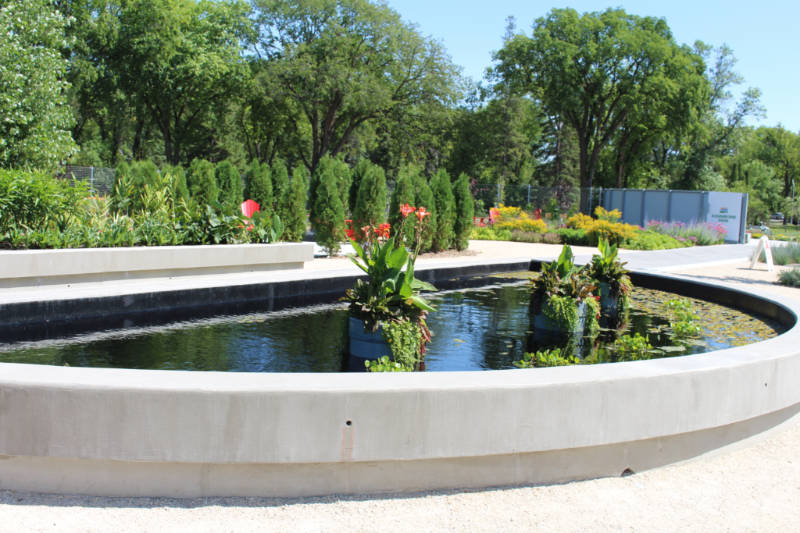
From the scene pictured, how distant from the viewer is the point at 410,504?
121 inches

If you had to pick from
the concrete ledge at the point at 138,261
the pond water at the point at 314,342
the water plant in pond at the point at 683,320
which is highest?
the concrete ledge at the point at 138,261

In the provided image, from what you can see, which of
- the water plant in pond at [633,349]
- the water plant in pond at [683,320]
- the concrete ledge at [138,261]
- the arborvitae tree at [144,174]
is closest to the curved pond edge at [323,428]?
the water plant in pond at [633,349]

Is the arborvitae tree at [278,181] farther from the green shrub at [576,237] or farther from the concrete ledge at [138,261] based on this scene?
the green shrub at [576,237]

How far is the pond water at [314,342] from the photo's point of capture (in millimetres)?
5117

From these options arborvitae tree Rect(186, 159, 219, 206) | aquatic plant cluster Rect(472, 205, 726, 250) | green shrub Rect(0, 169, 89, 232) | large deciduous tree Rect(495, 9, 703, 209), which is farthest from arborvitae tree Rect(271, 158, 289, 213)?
large deciduous tree Rect(495, 9, 703, 209)

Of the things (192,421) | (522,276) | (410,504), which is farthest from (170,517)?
(522,276)

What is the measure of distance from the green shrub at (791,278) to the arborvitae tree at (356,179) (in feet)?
27.6

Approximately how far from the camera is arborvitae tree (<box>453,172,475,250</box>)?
1582 centimetres

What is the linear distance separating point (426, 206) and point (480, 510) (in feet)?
38.6

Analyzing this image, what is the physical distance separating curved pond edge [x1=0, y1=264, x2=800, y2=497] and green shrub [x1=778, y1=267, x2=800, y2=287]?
10395 millimetres

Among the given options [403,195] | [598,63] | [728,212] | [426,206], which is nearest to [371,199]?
[403,195]

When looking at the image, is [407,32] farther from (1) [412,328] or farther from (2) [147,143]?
(1) [412,328]

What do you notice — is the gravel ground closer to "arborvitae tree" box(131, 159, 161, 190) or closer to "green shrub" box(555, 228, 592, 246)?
"arborvitae tree" box(131, 159, 161, 190)

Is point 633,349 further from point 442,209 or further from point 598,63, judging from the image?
point 598,63
